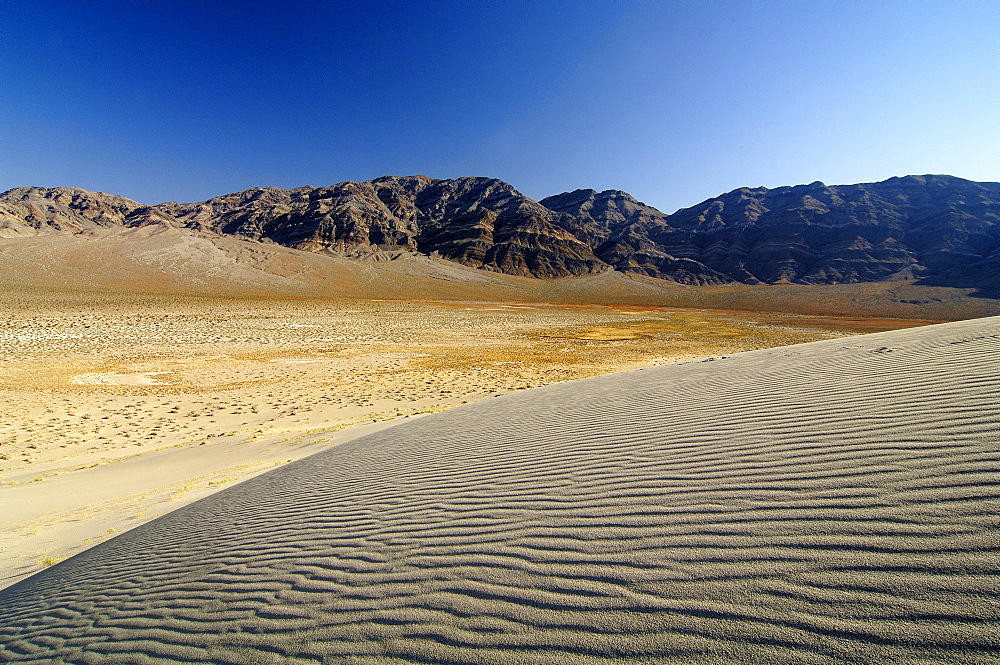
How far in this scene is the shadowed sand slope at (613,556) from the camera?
157 cm

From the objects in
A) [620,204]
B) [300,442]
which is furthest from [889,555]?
[620,204]

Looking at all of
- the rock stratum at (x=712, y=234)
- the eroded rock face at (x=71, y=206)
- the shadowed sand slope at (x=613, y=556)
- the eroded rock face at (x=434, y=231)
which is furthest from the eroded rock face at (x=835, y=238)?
the eroded rock face at (x=71, y=206)

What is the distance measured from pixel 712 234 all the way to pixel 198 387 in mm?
133230

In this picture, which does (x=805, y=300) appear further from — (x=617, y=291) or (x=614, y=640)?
(x=614, y=640)

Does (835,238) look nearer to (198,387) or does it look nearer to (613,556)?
(198,387)

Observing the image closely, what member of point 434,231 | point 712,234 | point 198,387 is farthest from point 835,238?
point 198,387

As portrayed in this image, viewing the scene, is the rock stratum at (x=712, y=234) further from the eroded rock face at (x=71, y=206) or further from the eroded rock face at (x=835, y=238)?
the eroded rock face at (x=71, y=206)

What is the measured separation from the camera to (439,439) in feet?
18.5

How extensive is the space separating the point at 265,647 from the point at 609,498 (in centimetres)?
185

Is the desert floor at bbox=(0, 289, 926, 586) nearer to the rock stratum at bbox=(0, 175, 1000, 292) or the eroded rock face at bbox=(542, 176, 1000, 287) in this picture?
the rock stratum at bbox=(0, 175, 1000, 292)

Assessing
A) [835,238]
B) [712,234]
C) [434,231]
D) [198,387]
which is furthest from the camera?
[712,234]

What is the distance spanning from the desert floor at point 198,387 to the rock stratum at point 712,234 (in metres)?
77.1

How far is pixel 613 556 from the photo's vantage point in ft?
6.89

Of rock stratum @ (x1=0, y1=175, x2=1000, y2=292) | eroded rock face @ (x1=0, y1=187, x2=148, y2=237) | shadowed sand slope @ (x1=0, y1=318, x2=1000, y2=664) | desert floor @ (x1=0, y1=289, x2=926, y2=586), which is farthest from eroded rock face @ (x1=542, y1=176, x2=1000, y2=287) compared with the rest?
eroded rock face @ (x1=0, y1=187, x2=148, y2=237)
